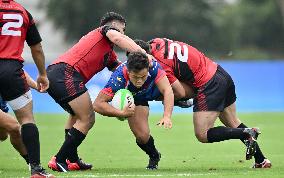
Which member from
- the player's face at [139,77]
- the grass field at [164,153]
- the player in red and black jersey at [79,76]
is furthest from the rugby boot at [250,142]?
the player in red and black jersey at [79,76]

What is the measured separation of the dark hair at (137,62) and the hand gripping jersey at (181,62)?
2.73 feet

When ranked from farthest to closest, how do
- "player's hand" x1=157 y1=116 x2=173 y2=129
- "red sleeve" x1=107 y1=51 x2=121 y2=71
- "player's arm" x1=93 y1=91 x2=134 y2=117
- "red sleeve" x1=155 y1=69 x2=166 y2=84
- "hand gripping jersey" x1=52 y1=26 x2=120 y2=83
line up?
1. "red sleeve" x1=107 y1=51 x2=121 y2=71
2. "hand gripping jersey" x1=52 y1=26 x2=120 y2=83
3. "red sleeve" x1=155 y1=69 x2=166 y2=84
4. "player's arm" x1=93 y1=91 x2=134 y2=117
5. "player's hand" x1=157 y1=116 x2=173 y2=129

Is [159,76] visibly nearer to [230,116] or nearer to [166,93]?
[166,93]

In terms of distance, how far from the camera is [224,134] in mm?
12211

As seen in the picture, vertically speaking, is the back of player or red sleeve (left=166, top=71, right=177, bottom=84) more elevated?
the back of player

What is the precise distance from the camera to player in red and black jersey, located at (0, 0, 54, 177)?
10266 mm

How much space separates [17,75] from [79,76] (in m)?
2.04

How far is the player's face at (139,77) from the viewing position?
1149 centimetres

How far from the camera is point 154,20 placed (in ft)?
193

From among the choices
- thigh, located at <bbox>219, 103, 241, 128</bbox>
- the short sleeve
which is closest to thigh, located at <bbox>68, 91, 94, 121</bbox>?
the short sleeve

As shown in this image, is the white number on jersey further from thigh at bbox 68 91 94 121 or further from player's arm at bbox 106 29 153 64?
thigh at bbox 68 91 94 121

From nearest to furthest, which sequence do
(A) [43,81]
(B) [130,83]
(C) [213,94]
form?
(A) [43,81] < (B) [130,83] < (C) [213,94]

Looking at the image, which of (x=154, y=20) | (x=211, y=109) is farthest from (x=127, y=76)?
(x=154, y=20)

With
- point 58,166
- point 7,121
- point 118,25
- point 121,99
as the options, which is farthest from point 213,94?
point 7,121
